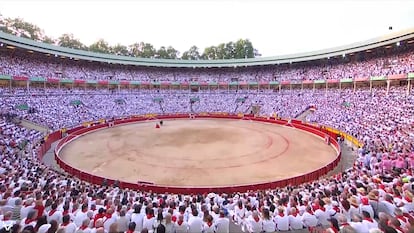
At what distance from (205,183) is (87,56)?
49.0 meters

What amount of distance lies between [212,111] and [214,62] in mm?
19182

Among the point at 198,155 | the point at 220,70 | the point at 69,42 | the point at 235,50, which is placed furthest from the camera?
the point at 235,50

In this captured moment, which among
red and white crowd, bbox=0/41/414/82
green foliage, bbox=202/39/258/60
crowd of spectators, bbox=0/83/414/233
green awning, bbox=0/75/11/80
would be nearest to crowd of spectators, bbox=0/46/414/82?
red and white crowd, bbox=0/41/414/82

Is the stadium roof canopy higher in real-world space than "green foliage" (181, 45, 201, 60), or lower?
lower

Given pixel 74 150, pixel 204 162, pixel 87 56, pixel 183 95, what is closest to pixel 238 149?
pixel 204 162

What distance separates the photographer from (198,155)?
23.2 metres

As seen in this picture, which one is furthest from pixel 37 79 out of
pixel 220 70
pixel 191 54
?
pixel 191 54

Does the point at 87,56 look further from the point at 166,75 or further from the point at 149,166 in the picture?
the point at 149,166

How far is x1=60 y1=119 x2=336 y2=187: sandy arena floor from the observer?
17994mm

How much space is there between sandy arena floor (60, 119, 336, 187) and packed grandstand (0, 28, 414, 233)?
3.43 m

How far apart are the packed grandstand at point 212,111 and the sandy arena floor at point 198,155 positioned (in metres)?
3.43

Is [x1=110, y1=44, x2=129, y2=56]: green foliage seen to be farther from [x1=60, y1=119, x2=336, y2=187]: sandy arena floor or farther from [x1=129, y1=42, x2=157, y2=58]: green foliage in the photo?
[x1=60, y1=119, x2=336, y2=187]: sandy arena floor

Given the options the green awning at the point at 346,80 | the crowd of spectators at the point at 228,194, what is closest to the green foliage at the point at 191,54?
the crowd of spectators at the point at 228,194

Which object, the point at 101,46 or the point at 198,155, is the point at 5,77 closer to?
the point at 198,155
